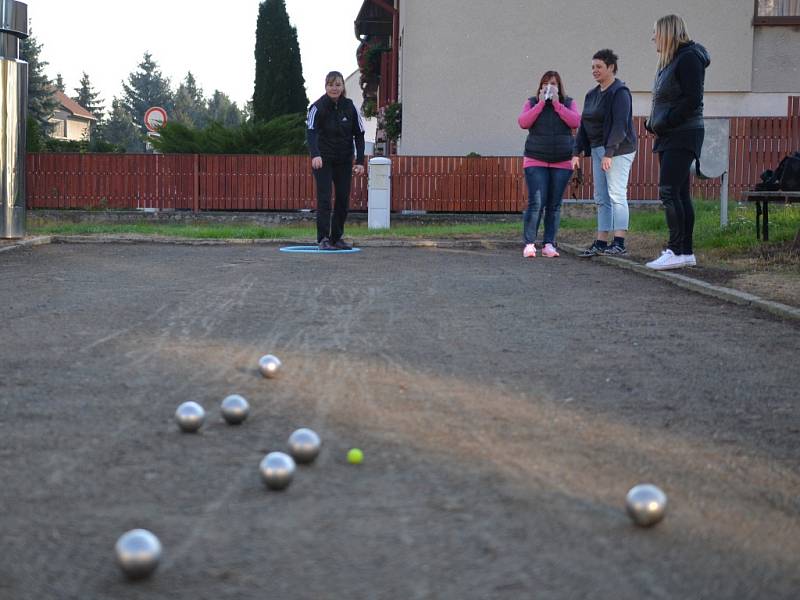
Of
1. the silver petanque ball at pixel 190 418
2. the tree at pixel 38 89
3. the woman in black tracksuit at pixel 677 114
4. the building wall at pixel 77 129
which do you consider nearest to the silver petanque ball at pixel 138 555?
the silver petanque ball at pixel 190 418

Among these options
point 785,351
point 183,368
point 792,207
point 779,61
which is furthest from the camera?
point 779,61

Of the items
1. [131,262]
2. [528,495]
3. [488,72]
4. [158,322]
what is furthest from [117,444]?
[488,72]

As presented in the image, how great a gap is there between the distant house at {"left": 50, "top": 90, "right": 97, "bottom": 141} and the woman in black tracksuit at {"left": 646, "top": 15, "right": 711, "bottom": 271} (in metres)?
104

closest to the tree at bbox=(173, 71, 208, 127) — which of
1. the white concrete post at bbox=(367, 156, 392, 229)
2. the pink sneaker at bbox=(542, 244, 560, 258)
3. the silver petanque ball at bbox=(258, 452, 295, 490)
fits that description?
the white concrete post at bbox=(367, 156, 392, 229)

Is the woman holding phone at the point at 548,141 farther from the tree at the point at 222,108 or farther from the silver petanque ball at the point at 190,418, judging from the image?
the tree at the point at 222,108

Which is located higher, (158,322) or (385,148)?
(385,148)

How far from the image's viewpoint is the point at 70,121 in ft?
376

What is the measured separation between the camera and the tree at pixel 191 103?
460 feet

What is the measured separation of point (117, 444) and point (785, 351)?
11.2 ft

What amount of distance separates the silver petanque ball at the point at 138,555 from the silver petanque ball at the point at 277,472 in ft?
2.02

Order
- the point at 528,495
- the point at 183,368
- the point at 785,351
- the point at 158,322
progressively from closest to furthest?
the point at 528,495 < the point at 183,368 < the point at 785,351 < the point at 158,322

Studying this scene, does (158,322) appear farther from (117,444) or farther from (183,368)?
(117,444)

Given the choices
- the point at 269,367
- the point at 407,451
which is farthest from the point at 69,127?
the point at 407,451

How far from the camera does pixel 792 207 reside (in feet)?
46.5
